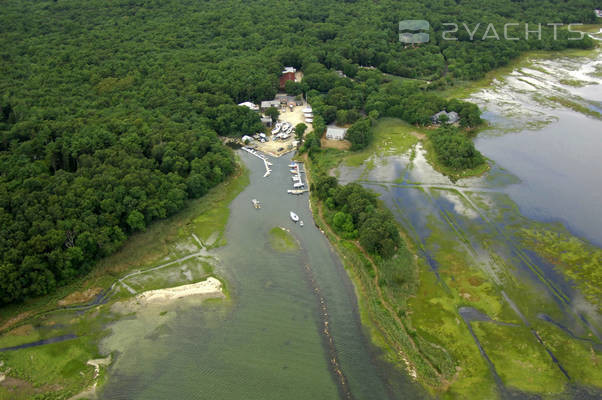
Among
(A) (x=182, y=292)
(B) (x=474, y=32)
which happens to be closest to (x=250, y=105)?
(A) (x=182, y=292)

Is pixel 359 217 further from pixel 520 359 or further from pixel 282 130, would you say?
pixel 282 130

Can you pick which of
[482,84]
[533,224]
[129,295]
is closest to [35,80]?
[129,295]

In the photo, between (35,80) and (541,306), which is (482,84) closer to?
(541,306)

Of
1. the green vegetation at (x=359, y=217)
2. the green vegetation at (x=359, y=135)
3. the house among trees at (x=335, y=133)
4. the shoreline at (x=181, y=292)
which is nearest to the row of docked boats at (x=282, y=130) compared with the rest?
the house among trees at (x=335, y=133)

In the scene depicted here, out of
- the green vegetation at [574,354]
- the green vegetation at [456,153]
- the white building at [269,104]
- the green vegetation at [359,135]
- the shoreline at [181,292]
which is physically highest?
the white building at [269,104]

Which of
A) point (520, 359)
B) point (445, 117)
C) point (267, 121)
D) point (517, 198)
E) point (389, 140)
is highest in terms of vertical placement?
point (267, 121)

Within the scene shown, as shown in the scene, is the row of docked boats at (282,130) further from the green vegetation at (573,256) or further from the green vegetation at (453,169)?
the green vegetation at (573,256)
